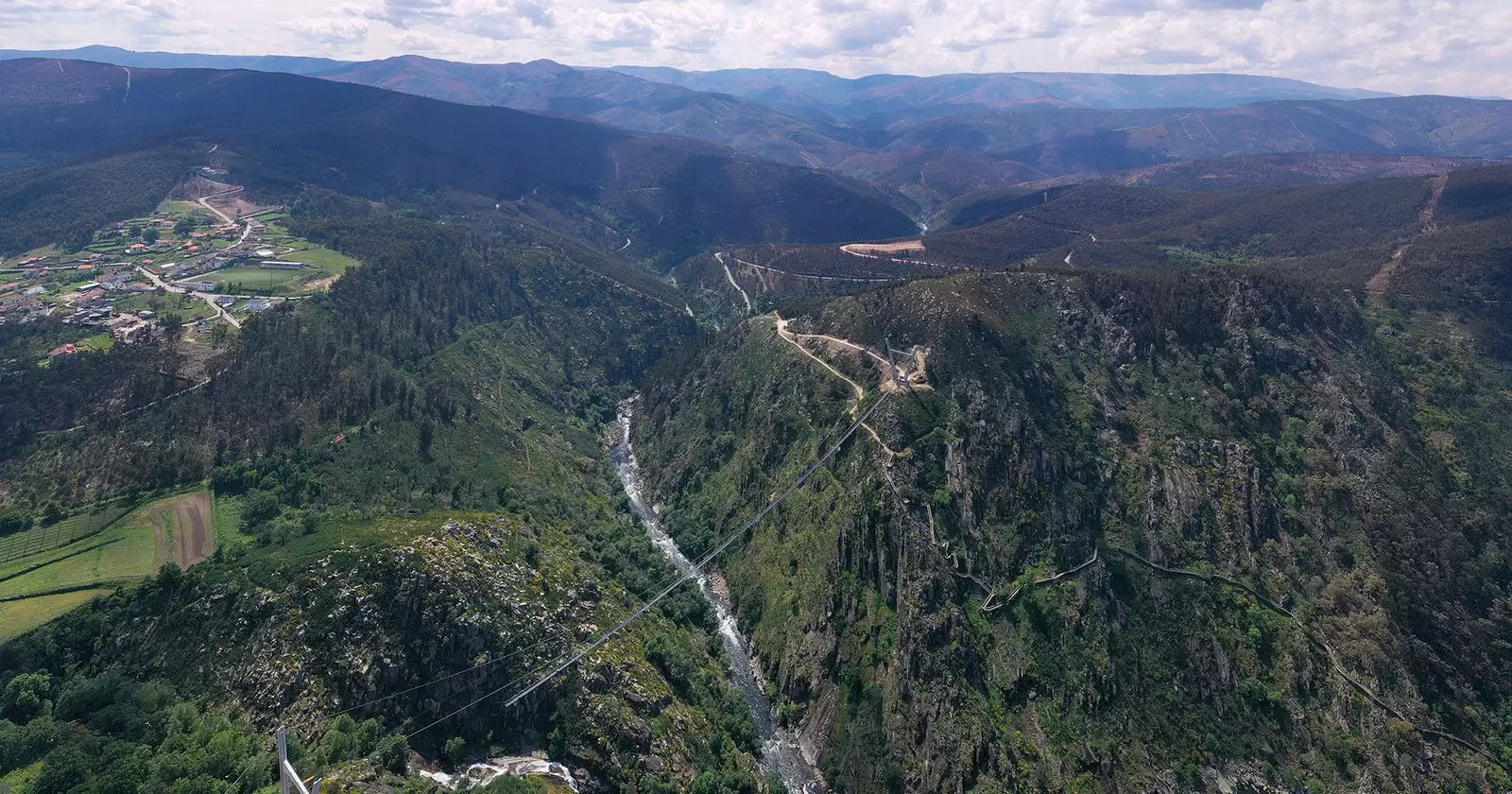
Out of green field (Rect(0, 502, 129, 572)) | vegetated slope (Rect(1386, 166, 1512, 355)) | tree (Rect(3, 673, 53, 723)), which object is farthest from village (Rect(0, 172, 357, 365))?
vegetated slope (Rect(1386, 166, 1512, 355))

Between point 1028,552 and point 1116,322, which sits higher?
point 1116,322

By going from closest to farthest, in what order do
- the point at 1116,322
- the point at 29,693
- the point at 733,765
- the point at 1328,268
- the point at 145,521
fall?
the point at 29,693, the point at 733,765, the point at 145,521, the point at 1116,322, the point at 1328,268

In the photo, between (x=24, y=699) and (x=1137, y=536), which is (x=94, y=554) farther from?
(x=1137, y=536)

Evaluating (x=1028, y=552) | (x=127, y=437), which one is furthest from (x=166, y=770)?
(x=1028, y=552)

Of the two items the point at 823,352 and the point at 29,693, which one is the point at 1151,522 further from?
the point at 29,693

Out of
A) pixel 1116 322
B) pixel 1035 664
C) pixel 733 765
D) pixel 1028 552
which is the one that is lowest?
pixel 733 765
